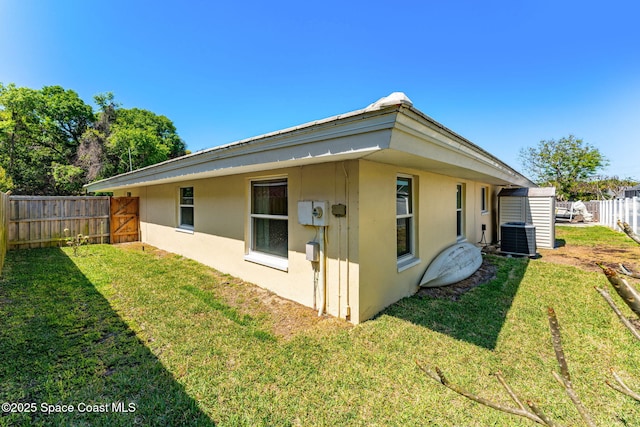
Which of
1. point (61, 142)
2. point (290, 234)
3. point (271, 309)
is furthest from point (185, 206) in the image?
point (61, 142)

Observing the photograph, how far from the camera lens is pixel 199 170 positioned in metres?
5.28

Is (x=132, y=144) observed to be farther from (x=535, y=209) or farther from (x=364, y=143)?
(x=535, y=209)

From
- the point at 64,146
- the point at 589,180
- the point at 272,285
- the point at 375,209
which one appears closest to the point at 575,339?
the point at 375,209

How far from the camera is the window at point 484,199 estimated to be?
9.35 metres

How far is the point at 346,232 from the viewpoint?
382 cm

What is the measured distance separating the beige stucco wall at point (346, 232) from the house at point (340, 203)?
0.06ft

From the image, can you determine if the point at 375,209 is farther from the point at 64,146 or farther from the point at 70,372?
the point at 64,146

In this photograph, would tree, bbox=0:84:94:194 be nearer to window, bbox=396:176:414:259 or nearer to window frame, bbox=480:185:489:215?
window, bbox=396:176:414:259

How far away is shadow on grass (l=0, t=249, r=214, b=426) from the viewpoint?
2283 millimetres

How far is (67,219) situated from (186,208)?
547 cm

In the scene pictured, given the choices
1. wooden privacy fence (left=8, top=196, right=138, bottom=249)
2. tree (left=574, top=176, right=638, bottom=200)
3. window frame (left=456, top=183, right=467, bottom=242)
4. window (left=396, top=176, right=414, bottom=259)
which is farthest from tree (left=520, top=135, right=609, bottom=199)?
wooden privacy fence (left=8, top=196, right=138, bottom=249)

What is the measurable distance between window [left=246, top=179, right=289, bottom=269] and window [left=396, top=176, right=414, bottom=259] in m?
1.96

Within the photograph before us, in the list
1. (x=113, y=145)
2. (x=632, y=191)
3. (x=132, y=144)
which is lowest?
(x=632, y=191)

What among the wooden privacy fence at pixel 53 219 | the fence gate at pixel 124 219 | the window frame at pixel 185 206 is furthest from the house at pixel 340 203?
the wooden privacy fence at pixel 53 219
